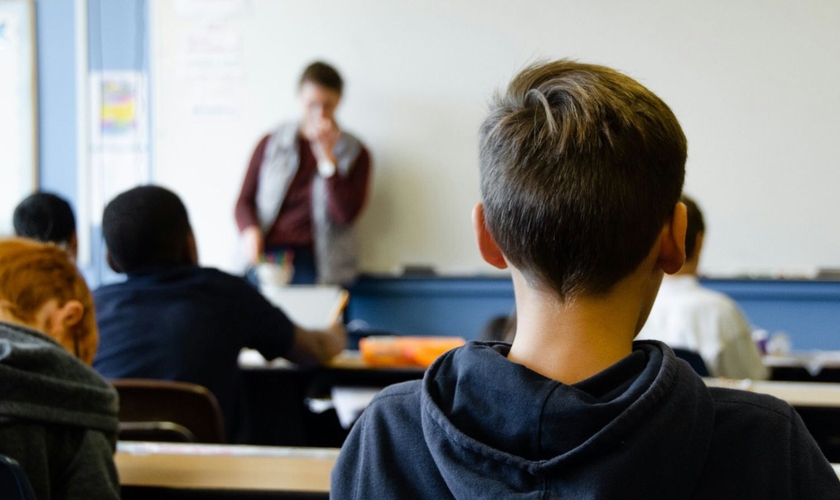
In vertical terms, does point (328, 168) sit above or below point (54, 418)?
above

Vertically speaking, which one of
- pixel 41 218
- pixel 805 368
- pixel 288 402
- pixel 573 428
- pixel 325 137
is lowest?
pixel 288 402

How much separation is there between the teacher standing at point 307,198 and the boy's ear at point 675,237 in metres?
3.63

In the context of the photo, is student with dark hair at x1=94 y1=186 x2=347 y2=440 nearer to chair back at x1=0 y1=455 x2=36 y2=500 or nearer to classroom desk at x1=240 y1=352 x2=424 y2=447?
classroom desk at x1=240 y1=352 x2=424 y2=447

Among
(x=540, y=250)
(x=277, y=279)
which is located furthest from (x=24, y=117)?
(x=540, y=250)

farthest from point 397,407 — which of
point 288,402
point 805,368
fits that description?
point 805,368

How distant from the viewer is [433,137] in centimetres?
452

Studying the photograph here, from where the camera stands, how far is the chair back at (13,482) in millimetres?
971

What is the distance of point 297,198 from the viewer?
4.46m

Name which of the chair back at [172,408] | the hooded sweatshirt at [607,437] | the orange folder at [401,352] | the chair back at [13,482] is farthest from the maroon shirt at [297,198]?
the hooded sweatshirt at [607,437]

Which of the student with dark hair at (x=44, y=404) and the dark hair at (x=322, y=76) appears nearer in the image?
the student with dark hair at (x=44, y=404)

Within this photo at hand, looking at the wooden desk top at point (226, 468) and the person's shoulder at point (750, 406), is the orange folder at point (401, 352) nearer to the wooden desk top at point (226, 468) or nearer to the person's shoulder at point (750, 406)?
the wooden desk top at point (226, 468)

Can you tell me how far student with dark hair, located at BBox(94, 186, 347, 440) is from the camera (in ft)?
6.48

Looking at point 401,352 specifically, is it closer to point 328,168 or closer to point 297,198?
point 328,168

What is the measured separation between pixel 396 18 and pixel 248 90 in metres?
0.88
